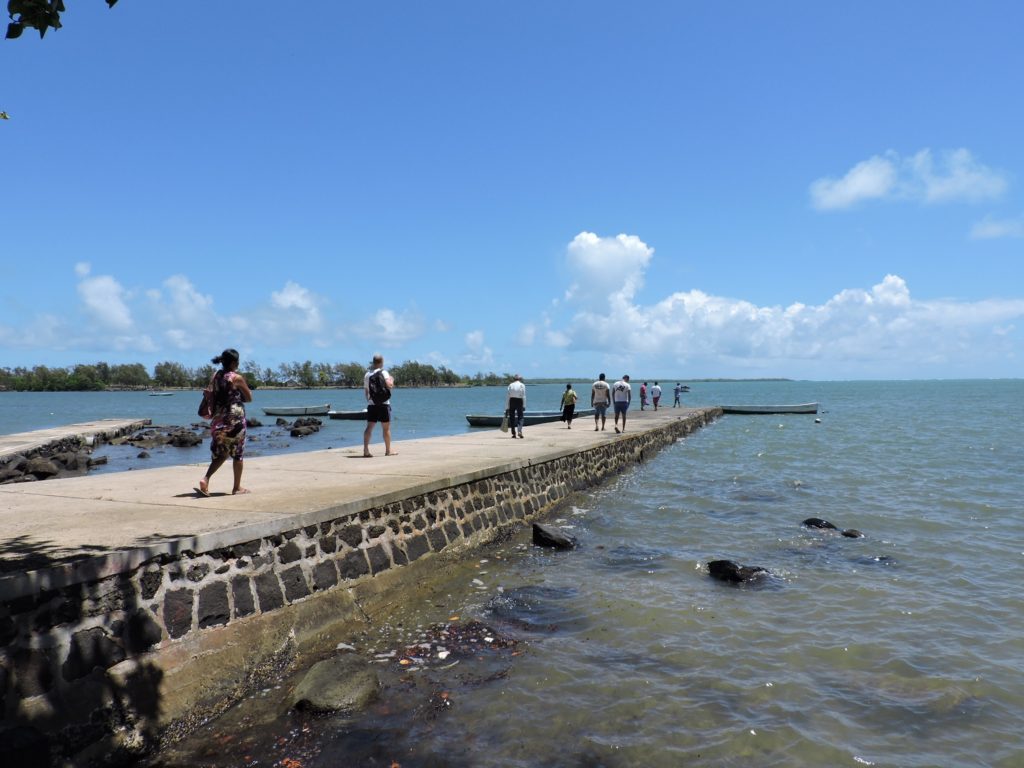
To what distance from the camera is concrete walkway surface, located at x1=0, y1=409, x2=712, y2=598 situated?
4.46 metres

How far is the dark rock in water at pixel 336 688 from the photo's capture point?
453 centimetres

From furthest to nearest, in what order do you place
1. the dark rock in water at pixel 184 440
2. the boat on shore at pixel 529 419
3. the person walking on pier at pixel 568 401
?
the boat on shore at pixel 529 419 < the dark rock in water at pixel 184 440 < the person walking on pier at pixel 568 401

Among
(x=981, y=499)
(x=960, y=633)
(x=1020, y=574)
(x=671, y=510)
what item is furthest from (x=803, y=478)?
(x=960, y=633)

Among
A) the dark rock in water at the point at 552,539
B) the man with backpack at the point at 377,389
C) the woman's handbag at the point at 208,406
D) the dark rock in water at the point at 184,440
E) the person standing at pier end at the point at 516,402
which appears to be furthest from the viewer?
the dark rock in water at the point at 184,440

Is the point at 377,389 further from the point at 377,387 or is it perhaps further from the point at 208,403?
the point at 208,403

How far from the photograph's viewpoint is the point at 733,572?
7.88m

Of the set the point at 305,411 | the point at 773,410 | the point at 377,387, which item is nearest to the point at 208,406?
the point at 377,387

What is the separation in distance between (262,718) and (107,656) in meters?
1.12

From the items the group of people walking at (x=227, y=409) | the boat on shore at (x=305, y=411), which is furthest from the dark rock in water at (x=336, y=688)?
the boat on shore at (x=305, y=411)

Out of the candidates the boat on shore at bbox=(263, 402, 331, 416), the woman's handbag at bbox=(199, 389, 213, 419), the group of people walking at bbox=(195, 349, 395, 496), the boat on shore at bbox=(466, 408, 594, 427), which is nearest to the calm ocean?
the group of people walking at bbox=(195, 349, 395, 496)

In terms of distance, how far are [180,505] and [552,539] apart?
5090mm

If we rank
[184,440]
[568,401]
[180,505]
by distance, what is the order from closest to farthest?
[180,505] < [568,401] < [184,440]

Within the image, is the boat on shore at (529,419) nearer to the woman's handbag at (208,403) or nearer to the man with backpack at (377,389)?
the man with backpack at (377,389)

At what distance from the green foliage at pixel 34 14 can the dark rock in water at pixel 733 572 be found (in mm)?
8119
